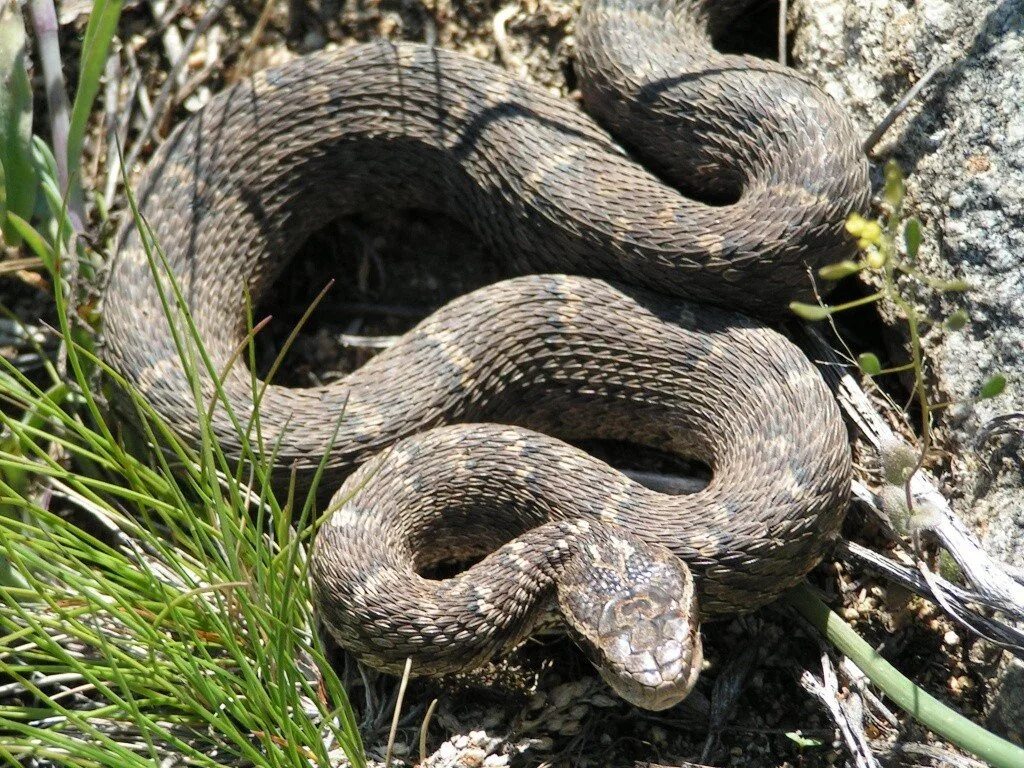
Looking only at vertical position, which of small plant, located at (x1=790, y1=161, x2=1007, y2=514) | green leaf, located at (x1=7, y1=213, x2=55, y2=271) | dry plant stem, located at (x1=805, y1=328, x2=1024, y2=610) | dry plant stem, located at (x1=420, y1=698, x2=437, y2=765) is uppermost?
small plant, located at (x1=790, y1=161, x2=1007, y2=514)

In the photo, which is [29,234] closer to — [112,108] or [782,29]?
[112,108]

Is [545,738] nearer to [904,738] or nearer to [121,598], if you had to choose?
[904,738]

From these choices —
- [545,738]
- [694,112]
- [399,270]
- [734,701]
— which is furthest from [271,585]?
[694,112]

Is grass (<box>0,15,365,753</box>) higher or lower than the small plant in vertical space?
lower

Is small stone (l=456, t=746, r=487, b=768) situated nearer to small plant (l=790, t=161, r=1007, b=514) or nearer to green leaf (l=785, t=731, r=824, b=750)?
green leaf (l=785, t=731, r=824, b=750)

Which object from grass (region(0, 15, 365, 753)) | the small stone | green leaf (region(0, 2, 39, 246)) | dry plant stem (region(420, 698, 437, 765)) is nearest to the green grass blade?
the small stone

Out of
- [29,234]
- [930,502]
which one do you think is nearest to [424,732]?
[930,502]

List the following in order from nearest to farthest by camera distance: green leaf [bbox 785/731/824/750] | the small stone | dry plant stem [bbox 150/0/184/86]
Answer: green leaf [bbox 785/731/824/750] → the small stone → dry plant stem [bbox 150/0/184/86]

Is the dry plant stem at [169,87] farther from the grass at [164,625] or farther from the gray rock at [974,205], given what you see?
the gray rock at [974,205]
